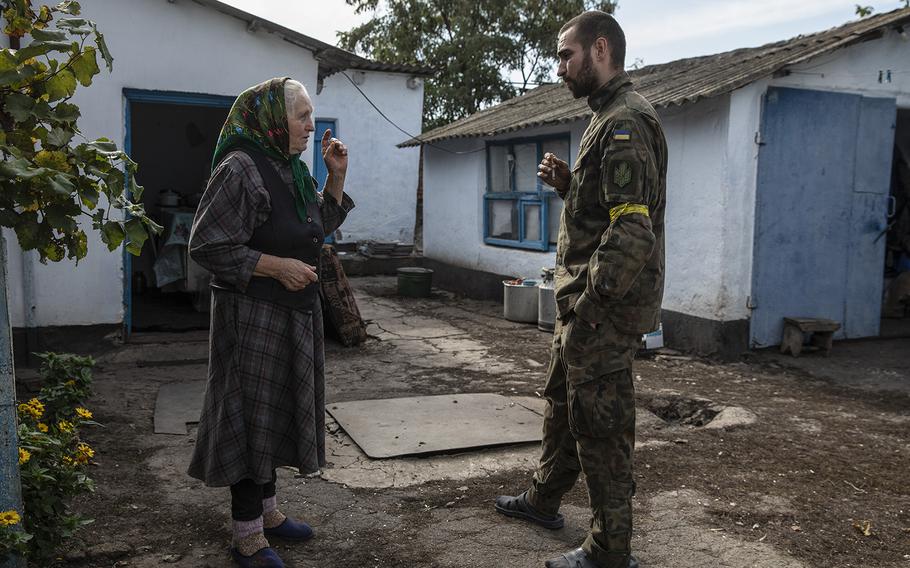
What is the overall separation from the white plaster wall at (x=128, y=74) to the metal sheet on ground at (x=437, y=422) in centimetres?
295

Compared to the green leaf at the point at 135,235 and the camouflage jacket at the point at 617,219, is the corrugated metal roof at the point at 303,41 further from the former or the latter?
the green leaf at the point at 135,235

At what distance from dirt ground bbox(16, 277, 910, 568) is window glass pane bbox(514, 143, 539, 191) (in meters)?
4.62

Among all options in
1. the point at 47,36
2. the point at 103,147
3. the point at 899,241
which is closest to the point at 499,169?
the point at 899,241

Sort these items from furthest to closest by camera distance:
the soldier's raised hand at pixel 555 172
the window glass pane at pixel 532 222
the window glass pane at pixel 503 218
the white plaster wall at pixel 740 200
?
the window glass pane at pixel 503 218, the window glass pane at pixel 532 222, the white plaster wall at pixel 740 200, the soldier's raised hand at pixel 555 172

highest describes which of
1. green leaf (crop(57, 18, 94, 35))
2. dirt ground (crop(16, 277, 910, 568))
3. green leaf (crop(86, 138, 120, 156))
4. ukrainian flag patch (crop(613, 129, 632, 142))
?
green leaf (crop(57, 18, 94, 35))

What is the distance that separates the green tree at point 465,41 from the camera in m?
21.3

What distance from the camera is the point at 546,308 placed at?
359 inches

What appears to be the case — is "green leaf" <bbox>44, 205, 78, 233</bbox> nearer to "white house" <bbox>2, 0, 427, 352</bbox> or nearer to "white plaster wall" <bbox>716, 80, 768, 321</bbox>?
"white house" <bbox>2, 0, 427, 352</bbox>

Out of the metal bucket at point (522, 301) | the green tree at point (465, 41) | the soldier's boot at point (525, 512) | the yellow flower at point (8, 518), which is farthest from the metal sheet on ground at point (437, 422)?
the green tree at point (465, 41)

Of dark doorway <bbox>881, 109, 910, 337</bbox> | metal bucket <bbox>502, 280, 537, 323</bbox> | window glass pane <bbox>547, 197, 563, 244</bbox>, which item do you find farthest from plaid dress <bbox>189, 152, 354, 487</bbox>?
dark doorway <bbox>881, 109, 910, 337</bbox>

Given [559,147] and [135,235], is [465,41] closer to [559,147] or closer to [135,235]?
[559,147]

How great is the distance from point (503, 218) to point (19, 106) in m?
9.73

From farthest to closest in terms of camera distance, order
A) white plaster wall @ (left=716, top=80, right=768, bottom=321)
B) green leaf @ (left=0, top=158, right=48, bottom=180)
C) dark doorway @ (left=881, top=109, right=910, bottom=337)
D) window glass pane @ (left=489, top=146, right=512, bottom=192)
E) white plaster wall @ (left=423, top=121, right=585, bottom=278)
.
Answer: window glass pane @ (left=489, top=146, right=512, bottom=192), white plaster wall @ (left=423, top=121, right=585, bottom=278), dark doorway @ (left=881, top=109, right=910, bottom=337), white plaster wall @ (left=716, top=80, right=768, bottom=321), green leaf @ (left=0, top=158, right=48, bottom=180)

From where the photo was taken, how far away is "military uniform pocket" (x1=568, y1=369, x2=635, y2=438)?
280 centimetres
